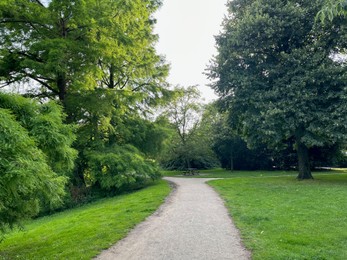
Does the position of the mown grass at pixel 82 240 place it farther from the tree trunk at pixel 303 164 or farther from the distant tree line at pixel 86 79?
the tree trunk at pixel 303 164

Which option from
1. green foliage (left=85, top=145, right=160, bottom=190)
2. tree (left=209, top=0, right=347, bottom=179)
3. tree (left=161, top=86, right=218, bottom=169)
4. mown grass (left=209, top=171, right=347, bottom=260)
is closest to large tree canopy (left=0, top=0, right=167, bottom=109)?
green foliage (left=85, top=145, right=160, bottom=190)

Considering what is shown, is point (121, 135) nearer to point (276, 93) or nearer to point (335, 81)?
point (276, 93)

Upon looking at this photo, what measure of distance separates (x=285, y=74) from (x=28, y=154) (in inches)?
662

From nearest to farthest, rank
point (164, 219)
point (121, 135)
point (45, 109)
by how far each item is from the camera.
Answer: point (45, 109) < point (164, 219) < point (121, 135)

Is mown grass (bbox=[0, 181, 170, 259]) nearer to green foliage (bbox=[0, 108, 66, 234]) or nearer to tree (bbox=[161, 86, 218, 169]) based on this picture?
green foliage (bbox=[0, 108, 66, 234])

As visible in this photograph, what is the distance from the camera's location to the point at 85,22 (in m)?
13.2

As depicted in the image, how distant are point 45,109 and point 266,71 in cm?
1637

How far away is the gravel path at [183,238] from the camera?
A: 5.71 metres

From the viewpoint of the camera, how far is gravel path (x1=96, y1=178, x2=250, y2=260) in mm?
5711

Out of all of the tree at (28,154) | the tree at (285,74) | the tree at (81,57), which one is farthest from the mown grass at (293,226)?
the tree at (81,57)

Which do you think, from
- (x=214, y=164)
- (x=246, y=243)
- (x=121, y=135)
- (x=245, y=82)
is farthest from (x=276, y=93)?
(x=214, y=164)

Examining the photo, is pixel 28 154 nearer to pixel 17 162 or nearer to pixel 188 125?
pixel 17 162

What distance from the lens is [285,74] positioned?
709 inches

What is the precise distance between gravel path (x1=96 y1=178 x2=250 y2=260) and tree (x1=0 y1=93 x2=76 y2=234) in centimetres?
190
